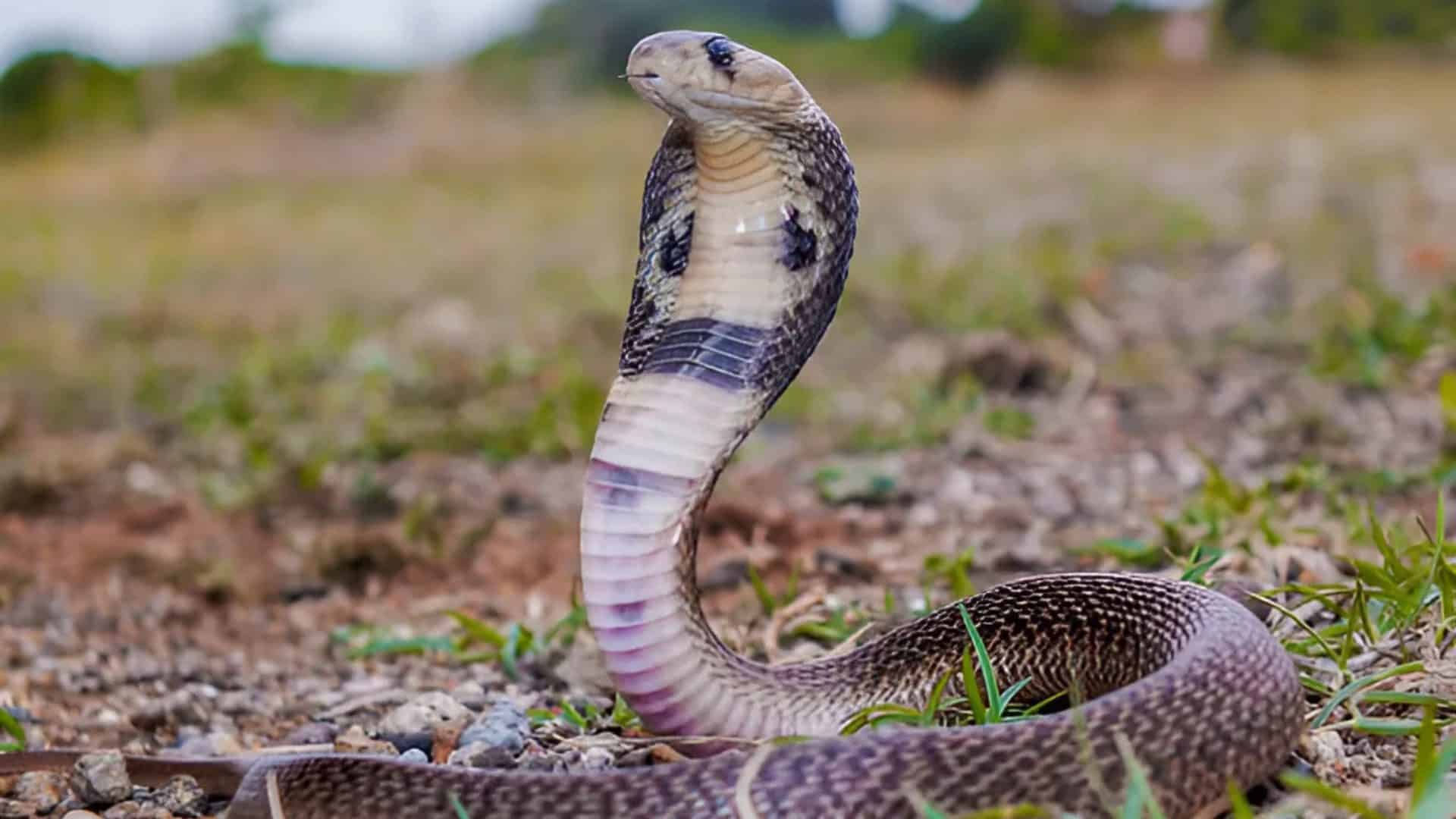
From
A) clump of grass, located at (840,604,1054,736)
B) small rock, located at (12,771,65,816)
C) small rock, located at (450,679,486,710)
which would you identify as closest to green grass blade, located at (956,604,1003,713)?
clump of grass, located at (840,604,1054,736)

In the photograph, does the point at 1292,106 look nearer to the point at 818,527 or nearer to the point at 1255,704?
the point at 818,527

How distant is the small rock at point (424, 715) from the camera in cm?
281

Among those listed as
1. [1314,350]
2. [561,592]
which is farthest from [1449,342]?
[561,592]

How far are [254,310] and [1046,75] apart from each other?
402 inches

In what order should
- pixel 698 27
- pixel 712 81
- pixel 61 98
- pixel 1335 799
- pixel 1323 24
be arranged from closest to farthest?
pixel 1335 799 → pixel 712 81 → pixel 1323 24 → pixel 698 27 → pixel 61 98

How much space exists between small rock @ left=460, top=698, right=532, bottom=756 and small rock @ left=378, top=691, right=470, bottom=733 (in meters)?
0.07

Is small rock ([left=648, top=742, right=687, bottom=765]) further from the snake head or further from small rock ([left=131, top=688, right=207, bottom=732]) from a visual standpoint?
small rock ([left=131, top=688, right=207, bottom=732])

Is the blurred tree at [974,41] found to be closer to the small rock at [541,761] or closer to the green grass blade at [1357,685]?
the green grass blade at [1357,685]

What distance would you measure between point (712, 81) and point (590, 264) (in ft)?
25.8

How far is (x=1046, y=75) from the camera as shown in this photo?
663 inches

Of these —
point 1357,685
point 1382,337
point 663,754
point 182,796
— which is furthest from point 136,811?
point 1382,337

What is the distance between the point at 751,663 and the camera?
2.64 m

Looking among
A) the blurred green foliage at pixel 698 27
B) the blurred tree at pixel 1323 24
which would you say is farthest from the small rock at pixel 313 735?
the blurred tree at pixel 1323 24

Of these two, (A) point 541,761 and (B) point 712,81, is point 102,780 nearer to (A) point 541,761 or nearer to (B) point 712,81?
(A) point 541,761
